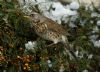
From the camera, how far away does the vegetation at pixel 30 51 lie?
21.2ft

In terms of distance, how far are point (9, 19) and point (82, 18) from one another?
1.21 m

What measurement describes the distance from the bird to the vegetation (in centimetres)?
9

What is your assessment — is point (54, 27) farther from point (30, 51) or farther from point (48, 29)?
point (30, 51)

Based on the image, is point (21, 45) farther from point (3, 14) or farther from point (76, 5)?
point (76, 5)

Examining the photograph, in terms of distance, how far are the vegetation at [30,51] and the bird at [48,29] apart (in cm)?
9

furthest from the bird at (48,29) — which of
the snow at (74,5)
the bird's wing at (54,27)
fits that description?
the snow at (74,5)

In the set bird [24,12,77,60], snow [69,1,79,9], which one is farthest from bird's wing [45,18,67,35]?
snow [69,1,79,9]

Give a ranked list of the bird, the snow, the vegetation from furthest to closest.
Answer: the snow, the bird, the vegetation

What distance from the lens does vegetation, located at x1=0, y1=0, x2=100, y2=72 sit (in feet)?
21.2

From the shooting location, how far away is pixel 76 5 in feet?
25.5

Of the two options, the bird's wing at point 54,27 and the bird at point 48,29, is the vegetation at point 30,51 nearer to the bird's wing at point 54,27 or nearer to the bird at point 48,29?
the bird at point 48,29

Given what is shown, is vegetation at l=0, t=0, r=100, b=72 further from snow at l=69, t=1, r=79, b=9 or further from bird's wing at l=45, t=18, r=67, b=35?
snow at l=69, t=1, r=79, b=9

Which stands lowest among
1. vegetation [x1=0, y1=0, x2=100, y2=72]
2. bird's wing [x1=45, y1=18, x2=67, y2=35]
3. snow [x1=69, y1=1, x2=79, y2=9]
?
vegetation [x1=0, y1=0, x2=100, y2=72]

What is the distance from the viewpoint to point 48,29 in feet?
21.9
